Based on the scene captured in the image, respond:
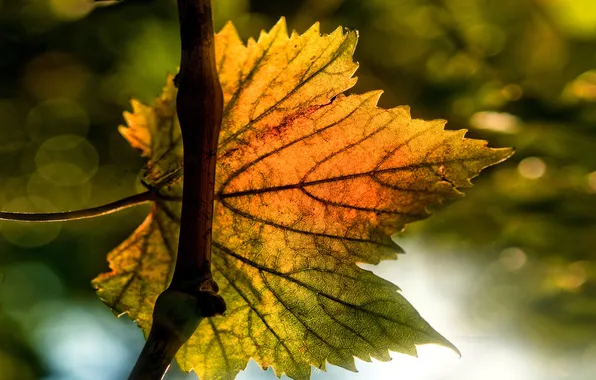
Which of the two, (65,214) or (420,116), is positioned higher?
(420,116)

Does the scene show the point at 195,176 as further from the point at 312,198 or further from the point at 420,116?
the point at 420,116

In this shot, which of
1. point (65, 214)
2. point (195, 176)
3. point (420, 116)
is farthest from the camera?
point (420, 116)

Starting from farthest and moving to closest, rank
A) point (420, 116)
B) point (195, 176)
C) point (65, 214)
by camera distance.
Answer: point (420, 116)
point (65, 214)
point (195, 176)

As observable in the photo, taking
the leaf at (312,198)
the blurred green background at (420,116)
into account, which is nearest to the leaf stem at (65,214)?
the leaf at (312,198)

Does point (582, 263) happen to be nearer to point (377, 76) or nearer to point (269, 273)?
point (377, 76)

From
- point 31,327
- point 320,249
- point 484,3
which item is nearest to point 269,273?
point 320,249

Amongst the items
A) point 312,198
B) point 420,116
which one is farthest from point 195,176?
→ point 420,116

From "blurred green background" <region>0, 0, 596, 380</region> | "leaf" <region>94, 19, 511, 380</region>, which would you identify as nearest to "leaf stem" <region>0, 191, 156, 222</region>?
"leaf" <region>94, 19, 511, 380</region>

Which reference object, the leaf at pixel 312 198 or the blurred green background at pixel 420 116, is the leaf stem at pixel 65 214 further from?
the blurred green background at pixel 420 116
